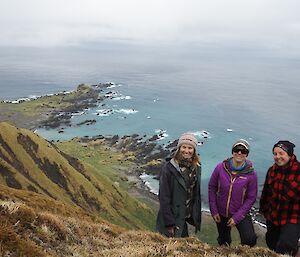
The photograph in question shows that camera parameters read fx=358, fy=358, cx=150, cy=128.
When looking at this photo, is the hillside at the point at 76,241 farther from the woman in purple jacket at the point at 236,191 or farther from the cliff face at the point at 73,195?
the woman in purple jacket at the point at 236,191

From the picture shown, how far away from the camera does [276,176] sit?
34.0ft

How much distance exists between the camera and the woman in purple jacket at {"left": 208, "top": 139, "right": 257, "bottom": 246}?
35.6ft

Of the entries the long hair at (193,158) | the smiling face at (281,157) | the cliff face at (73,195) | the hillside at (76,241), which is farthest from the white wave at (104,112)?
the smiling face at (281,157)

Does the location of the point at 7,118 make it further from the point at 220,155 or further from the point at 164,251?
the point at 164,251

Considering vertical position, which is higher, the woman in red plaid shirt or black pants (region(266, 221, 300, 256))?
the woman in red plaid shirt

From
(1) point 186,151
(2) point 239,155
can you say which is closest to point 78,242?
(1) point 186,151

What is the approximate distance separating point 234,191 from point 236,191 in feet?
0.20

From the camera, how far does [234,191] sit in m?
11.0

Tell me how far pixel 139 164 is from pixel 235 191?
348 feet

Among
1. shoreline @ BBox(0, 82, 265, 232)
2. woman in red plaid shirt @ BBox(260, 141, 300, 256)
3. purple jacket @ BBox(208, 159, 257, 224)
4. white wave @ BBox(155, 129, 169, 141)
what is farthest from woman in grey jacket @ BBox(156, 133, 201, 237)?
white wave @ BBox(155, 129, 169, 141)

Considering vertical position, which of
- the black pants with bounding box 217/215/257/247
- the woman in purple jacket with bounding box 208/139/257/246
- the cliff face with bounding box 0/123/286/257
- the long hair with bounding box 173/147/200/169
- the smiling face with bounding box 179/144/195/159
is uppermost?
the smiling face with bounding box 179/144/195/159

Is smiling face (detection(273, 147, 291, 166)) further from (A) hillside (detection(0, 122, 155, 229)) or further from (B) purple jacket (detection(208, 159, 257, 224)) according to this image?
(A) hillside (detection(0, 122, 155, 229))

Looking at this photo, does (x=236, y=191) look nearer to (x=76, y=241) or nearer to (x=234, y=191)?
(x=234, y=191)

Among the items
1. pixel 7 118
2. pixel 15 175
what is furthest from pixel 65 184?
pixel 7 118
